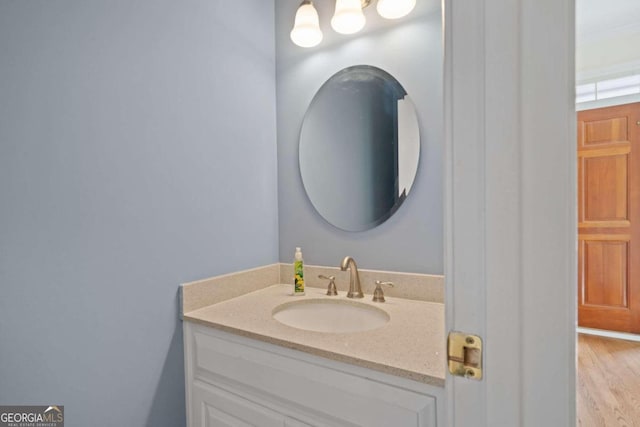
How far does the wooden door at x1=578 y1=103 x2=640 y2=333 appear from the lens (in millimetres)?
708

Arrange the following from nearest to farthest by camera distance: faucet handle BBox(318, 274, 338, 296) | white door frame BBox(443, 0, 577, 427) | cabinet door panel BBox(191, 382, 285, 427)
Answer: white door frame BBox(443, 0, 577, 427) < cabinet door panel BBox(191, 382, 285, 427) < faucet handle BBox(318, 274, 338, 296)

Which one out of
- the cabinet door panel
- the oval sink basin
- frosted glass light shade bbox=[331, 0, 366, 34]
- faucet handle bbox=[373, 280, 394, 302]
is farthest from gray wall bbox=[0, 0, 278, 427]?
faucet handle bbox=[373, 280, 394, 302]

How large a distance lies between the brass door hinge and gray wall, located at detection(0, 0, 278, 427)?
3.06 feet

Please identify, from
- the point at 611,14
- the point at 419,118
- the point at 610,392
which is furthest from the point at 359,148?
the point at 610,392

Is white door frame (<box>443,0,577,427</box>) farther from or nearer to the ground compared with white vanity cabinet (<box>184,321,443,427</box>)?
farther from the ground

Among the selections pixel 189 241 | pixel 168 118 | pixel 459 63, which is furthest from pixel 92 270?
pixel 459 63

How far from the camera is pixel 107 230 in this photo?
0.93m

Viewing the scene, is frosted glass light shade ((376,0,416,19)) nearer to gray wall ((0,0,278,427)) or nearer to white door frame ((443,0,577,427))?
gray wall ((0,0,278,427))

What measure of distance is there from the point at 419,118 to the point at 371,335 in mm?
850

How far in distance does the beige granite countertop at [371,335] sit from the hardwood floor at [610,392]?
3.35 feet

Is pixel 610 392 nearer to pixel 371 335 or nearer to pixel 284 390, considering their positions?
pixel 371 335

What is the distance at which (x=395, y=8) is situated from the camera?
3.99 feet

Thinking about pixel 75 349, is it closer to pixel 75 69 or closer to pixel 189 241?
pixel 189 241

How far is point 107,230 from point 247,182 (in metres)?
0.60
